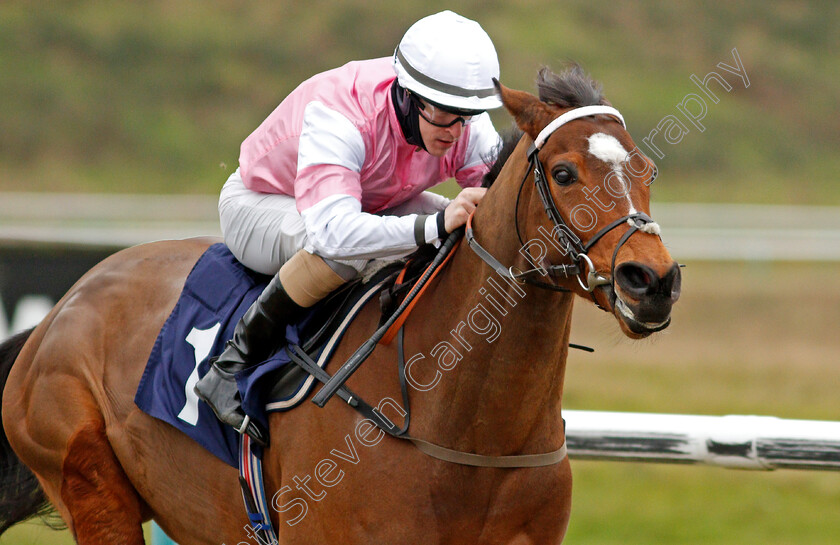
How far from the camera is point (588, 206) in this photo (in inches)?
104

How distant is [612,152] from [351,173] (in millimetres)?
900

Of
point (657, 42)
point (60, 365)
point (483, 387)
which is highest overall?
point (483, 387)

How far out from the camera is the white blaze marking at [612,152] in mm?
2632

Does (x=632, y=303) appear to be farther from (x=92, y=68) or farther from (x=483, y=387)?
(x=92, y=68)

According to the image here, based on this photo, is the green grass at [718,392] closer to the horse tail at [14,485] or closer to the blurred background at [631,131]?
the blurred background at [631,131]

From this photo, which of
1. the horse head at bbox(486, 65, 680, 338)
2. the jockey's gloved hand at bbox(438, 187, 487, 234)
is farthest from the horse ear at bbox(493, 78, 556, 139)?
the jockey's gloved hand at bbox(438, 187, 487, 234)

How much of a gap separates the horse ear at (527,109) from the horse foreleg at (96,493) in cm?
207

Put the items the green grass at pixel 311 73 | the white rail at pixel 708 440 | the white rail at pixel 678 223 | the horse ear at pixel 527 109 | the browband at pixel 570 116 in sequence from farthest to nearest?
the green grass at pixel 311 73 → the white rail at pixel 678 223 → the white rail at pixel 708 440 → the horse ear at pixel 527 109 → the browband at pixel 570 116

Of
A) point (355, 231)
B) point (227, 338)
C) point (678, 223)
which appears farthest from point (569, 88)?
point (678, 223)

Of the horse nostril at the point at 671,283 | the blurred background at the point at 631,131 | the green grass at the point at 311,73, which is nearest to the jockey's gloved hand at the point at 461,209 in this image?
the horse nostril at the point at 671,283

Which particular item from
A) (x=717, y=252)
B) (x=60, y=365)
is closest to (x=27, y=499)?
(x=60, y=365)

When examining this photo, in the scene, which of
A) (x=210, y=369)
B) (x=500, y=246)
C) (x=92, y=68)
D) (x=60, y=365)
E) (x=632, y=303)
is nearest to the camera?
(x=632, y=303)

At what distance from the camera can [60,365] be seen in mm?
3953

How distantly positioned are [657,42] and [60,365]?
1079 inches
